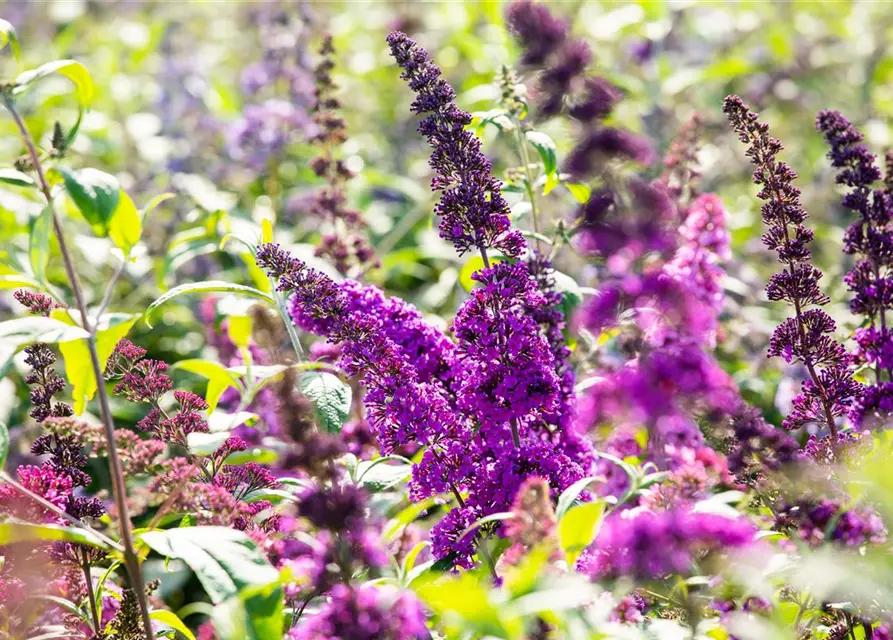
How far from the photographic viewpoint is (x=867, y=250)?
2.00 metres

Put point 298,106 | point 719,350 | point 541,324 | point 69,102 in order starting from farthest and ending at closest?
point 69,102
point 298,106
point 719,350
point 541,324

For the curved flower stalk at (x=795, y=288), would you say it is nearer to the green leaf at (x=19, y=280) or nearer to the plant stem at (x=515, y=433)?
the plant stem at (x=515, y=433)

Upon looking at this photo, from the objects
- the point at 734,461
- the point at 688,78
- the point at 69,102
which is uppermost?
the point at 69,102

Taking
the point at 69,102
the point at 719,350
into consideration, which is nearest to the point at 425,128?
the point at 719,350

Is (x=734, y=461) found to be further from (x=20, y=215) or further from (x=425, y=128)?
(x=20, y=215)

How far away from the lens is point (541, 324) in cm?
216

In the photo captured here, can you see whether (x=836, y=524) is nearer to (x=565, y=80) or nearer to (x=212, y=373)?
(x=565, y=80)

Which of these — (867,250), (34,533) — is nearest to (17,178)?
(34,533)

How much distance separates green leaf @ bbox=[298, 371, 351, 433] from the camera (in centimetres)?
191

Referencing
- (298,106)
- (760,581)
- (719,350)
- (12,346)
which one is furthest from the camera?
(298,106)

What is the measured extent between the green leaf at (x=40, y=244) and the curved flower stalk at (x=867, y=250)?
155cm

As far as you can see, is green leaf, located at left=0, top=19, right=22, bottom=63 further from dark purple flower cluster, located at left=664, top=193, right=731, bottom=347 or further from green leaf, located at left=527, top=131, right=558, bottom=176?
dark purple flower cluster, located at left=664, top=193, right=731, bottom=347

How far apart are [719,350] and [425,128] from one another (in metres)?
2.20

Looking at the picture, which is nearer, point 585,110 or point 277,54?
point 585,110
